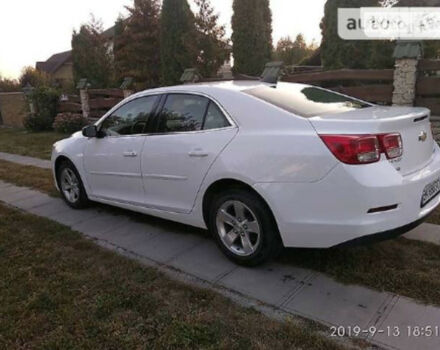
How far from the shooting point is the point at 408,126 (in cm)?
277

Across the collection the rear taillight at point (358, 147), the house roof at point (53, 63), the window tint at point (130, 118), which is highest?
the house roof at point (53, 63)

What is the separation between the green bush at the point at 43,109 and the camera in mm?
15156

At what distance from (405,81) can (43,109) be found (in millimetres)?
13533

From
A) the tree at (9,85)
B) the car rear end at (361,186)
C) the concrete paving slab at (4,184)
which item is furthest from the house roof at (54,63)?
the car rear end at (361,186)

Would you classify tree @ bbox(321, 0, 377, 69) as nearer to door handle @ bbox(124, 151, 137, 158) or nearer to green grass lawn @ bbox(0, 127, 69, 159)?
green grass lawn @ bbox(0, 127, 69, 159)

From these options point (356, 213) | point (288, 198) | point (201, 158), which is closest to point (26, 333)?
point (201, 158)

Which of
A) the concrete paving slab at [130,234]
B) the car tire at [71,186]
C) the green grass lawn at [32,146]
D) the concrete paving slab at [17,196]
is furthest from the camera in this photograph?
the green grass lawn at [32,146]

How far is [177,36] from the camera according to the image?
1498cm

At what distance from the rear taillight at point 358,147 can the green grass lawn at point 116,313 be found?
113 cm

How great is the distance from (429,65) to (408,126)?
493cm

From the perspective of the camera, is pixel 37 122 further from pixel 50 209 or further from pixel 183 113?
pixel 183 113

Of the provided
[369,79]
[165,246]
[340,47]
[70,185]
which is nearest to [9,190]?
[70,185]

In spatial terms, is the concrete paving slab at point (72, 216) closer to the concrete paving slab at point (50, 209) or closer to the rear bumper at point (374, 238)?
the concrete paving slab at point (50, 209)

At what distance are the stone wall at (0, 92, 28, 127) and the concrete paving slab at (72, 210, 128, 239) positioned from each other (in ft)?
54.4
